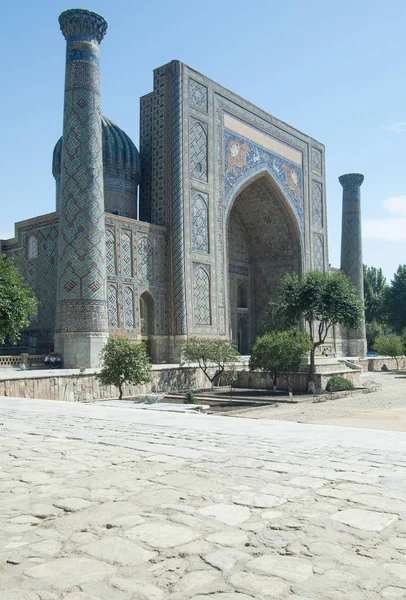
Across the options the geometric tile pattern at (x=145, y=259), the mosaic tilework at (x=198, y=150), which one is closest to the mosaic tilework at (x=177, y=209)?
the mosaic tilework at (x=198, y=150)

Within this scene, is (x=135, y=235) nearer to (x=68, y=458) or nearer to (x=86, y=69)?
(x=86, y=69)

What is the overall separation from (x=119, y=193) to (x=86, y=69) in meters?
5.34

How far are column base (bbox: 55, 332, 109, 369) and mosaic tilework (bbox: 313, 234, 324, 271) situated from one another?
1530cm

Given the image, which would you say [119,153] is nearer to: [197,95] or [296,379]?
[197,95]

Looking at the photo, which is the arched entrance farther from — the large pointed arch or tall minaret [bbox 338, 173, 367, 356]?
tall minaret [bbox 338, 173, 367, 356]

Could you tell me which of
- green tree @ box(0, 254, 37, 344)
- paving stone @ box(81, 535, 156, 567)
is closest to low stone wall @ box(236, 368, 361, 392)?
green tree @ box(0, 254, 37, 344)

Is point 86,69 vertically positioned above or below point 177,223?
above

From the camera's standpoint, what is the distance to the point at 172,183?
2153 centimetres

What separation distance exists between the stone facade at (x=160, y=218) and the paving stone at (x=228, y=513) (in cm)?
1429

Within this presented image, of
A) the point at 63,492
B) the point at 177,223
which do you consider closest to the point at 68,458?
the point at 63,492

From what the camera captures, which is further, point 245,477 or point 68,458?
point 68,458

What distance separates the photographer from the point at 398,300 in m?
36.9

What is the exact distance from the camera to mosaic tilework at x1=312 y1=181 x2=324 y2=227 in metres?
30.0

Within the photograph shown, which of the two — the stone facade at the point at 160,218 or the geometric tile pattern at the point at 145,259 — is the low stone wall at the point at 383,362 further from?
the geometric tile pattern at the point at 145,259
